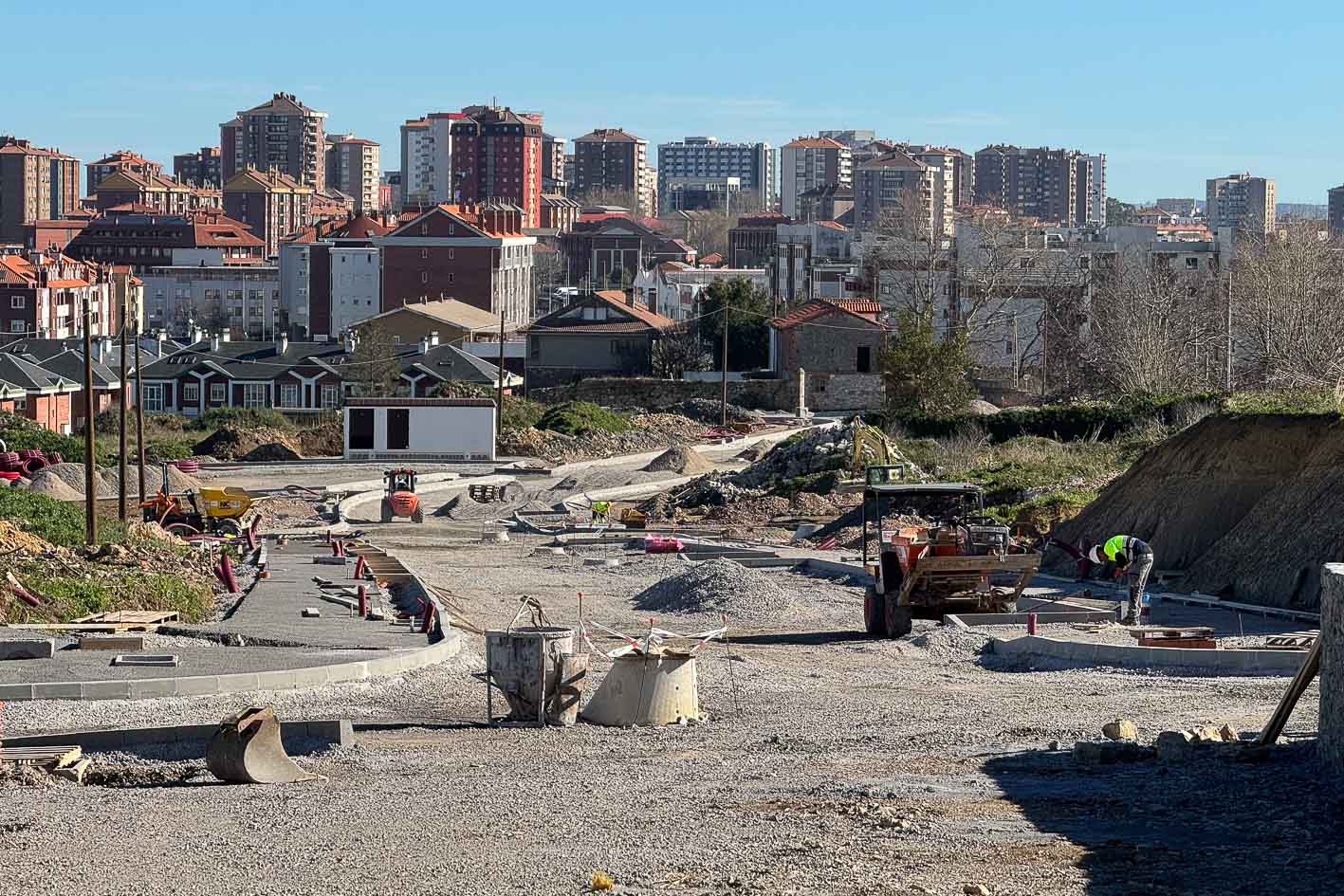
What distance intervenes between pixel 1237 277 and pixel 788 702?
57.9m

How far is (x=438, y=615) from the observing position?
74.3 ft

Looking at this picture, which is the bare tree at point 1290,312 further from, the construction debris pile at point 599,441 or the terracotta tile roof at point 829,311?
the construction debris pile at point 599,441

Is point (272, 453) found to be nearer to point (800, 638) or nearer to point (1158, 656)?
point (800, 638)

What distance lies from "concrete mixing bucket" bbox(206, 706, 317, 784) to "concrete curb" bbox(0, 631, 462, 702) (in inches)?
134

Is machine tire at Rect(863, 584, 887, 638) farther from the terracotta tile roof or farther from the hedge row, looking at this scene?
the terracotta tile roof

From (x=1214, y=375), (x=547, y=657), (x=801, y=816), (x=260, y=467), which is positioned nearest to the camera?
(x=801, y=816)

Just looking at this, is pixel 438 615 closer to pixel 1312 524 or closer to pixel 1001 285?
pixel 1312 524

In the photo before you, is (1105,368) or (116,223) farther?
(116,223)

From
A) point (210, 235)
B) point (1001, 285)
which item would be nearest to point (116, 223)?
point (210, 235)

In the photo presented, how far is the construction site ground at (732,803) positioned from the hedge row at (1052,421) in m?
33.2

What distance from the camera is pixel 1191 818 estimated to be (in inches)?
450

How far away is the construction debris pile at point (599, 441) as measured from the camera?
5947 cm

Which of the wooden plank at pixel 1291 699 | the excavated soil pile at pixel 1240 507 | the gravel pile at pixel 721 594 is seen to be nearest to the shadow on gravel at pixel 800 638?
the gravel pile at pixel 721 594

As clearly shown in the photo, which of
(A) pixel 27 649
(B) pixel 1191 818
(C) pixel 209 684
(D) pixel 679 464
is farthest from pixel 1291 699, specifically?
(D) pixel 679 464
